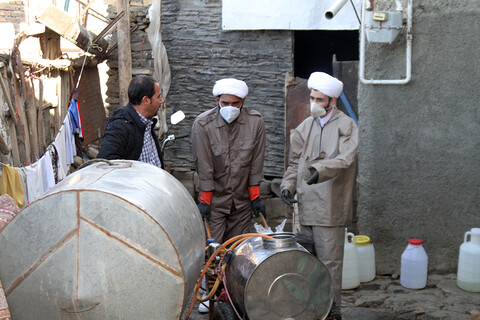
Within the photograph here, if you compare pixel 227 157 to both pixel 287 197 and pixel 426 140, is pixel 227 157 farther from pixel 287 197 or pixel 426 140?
pixel 426 140

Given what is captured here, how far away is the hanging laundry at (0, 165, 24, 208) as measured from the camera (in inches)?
215

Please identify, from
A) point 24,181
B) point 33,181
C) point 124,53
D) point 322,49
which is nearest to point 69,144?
point 124,53

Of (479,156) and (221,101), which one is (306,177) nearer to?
(221,101)

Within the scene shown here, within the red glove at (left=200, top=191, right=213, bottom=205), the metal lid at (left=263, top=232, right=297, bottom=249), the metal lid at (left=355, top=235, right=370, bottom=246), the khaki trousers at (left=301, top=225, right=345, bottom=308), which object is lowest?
the metal lid at (left=355, top=235, right=370, bottom=246)

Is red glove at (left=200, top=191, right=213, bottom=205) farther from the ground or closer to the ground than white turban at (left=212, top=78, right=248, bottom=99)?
closer to the ground

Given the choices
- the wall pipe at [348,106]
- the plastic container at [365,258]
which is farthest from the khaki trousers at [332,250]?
the wall pipe at [348,106]

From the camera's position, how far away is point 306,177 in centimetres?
467

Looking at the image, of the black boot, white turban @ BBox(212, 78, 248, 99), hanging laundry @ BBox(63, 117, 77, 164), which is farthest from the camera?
hanging laundry @ BBox(63, 117, 77, 164)

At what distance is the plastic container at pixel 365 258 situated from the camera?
18.9 ft

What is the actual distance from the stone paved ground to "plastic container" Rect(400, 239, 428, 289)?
0.07 meters

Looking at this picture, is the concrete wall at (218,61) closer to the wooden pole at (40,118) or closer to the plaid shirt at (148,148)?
the wooden pole at (40,118)

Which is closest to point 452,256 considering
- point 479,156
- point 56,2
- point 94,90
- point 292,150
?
point 479,156

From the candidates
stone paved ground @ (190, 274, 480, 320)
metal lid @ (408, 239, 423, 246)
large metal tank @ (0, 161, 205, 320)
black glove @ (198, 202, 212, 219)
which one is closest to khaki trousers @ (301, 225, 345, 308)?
stone paved ground @ (190, 274, 480, 320)

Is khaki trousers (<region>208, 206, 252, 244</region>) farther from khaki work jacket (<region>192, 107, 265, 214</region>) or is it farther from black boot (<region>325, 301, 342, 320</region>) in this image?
black boot (<region>325, 301, 342, 320</region>)
